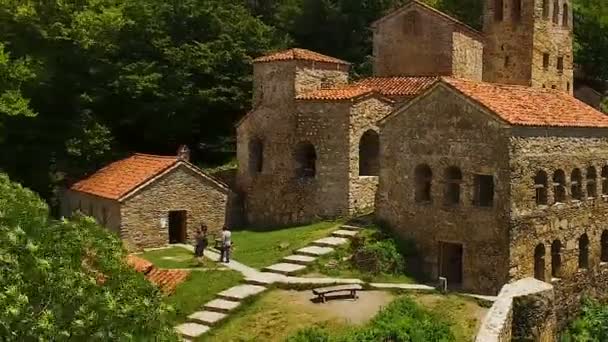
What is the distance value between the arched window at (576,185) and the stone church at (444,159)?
48 millimetres

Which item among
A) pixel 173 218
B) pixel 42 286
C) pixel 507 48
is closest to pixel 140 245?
pixel 173 218

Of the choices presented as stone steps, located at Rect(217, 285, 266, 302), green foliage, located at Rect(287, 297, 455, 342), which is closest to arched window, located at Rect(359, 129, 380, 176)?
stone steps, located at Rect(217, 285, 266, 302)

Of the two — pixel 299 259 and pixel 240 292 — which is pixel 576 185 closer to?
pixel 299 259

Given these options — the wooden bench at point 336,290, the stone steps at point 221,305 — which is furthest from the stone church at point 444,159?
the stone steps at point 221,305

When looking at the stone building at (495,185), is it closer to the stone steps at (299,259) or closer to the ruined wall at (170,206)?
the stone steps at (299,259)

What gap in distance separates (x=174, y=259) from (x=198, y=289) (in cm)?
392

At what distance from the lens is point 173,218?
2958 cm

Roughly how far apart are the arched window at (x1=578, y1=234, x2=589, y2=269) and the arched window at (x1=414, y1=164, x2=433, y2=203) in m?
5.82

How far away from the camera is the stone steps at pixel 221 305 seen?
69.9 ft

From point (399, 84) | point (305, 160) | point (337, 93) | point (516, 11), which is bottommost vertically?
point (305, 160)

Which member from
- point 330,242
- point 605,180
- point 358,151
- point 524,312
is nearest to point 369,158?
point 358,151

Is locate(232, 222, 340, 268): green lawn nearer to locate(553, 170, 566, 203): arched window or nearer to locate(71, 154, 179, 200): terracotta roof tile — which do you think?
locate(71, 154, 179, 200): terracotta roof tile

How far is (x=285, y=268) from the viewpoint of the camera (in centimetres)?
2372

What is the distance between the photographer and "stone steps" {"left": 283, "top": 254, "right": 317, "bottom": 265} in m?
23.9
